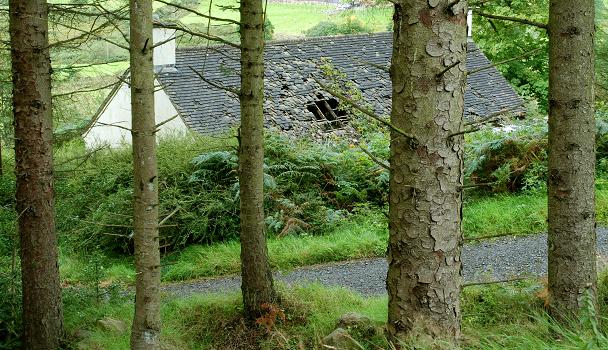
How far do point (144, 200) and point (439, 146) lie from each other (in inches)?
99.3

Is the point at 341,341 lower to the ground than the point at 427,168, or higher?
lower

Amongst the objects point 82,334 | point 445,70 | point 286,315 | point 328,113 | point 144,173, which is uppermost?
point 328,113

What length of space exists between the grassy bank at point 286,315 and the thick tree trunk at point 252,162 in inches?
13.1

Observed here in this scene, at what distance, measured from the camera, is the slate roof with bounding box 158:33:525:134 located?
795 inches

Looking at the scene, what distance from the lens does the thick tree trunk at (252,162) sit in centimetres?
722

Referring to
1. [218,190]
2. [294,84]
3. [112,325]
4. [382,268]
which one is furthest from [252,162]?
[294,84]

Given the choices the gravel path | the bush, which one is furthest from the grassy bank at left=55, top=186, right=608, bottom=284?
Result: the bush

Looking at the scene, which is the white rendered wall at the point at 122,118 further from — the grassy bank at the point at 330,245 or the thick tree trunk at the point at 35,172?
the thick tree trunk at the point at 35,172

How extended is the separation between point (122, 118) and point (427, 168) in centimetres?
1985

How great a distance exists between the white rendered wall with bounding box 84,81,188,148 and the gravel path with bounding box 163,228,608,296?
27.5 feet

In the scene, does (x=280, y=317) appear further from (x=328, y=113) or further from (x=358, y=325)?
(x=328, y=113)

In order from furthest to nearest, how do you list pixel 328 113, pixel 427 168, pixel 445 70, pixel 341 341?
1. pixel 328 113
2. pixel 341 341
3. pixel 427 168
4. pixel 445 70

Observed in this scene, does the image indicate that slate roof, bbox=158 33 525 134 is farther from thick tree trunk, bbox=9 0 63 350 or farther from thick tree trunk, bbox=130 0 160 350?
thick tree trunk, bbox=130 0 160 350

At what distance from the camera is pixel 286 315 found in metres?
7.79
